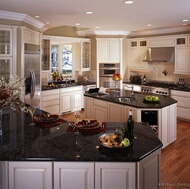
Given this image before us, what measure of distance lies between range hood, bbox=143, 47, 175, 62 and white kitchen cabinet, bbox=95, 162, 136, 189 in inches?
214

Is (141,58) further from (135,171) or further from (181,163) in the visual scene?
(135,171)

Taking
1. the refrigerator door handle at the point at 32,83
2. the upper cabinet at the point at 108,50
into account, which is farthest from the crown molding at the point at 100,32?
the refrigerator door handle at the point at 32,83

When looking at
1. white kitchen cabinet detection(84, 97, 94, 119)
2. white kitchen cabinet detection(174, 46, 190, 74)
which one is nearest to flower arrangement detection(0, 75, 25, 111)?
white kitchen cabinet detection(84, 97, 94, 119)

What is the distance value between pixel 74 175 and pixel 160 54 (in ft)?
19.1

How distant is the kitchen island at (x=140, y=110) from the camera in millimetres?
4301

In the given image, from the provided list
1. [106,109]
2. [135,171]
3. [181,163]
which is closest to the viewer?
[135,171]

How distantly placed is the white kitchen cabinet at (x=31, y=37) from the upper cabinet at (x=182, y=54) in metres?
3.97

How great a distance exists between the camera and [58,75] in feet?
25.5

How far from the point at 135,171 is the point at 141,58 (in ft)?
20.2

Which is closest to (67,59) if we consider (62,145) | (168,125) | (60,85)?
(60,85)

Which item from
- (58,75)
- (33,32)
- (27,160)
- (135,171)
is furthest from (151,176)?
(58,75)

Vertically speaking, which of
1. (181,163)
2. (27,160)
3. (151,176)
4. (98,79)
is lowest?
(181,163)

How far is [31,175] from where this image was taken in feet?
6.88

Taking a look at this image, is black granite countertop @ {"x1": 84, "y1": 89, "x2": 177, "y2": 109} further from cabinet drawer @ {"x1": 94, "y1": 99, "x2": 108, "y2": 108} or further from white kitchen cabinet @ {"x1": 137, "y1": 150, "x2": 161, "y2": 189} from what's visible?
white kitchen cabinet @ {"x1": 137, "y1": 150, "x2": 161, "y2": 189}
